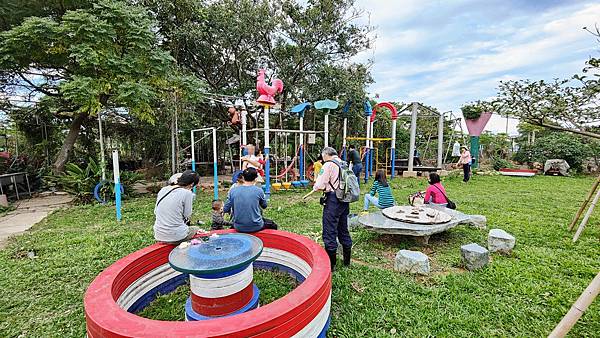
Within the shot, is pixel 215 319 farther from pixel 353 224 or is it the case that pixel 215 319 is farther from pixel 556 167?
pixel 556 167

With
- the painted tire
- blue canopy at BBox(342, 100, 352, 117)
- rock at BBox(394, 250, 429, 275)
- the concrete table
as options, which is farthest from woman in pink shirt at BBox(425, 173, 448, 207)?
blue canopy at BBox(342, 100, 352, 117)

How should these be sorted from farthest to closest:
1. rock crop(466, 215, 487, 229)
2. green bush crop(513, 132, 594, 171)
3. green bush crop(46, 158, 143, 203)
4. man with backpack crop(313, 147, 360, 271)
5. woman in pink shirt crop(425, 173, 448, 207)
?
green bush crop(513, 132, 594, 171), green bush crop(46, 158, 143, 203), woman in pink shirt crop(425, 173, 448, 207), rock crop(466, 215, 487, 229), man with backpack crop(313, 147, 360, 271)

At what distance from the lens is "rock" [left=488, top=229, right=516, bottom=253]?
171 inches

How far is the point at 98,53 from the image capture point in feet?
22.8

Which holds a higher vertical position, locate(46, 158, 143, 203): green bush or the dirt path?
locate(46, 158, 143, 203): green bush

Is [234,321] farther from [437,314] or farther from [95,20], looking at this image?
[95,20]

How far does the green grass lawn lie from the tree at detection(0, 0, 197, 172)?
10.3 feet

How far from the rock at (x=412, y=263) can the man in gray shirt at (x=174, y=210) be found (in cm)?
286

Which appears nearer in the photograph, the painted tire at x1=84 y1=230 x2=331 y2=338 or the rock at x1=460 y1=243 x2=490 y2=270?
the painted tire at x1=84 y1=230 x2=331 y2=338

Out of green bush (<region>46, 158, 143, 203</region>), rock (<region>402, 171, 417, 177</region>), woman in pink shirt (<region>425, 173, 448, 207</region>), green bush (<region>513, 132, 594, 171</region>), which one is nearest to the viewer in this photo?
woman in pink shirt (<region>425, 173, 448, 207</region>)

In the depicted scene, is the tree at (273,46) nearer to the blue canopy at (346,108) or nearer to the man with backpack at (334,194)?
the blue canopy at (346,108)

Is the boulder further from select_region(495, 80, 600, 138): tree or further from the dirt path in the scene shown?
the dirt path

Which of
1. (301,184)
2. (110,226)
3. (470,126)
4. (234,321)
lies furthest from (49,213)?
(470,126)

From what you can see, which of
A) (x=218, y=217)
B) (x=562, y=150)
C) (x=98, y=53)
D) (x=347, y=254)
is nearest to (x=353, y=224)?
(x=347, y=254)
